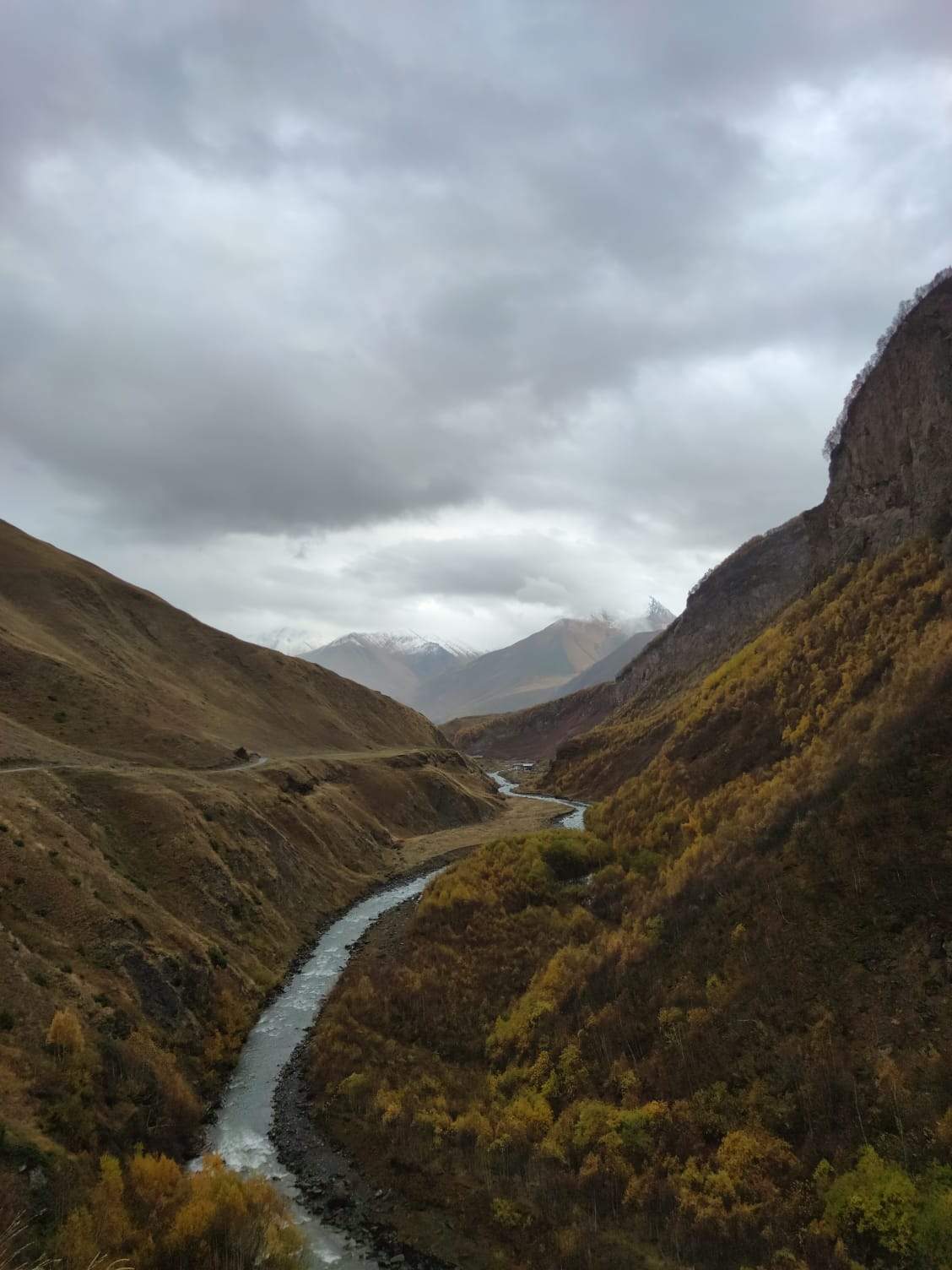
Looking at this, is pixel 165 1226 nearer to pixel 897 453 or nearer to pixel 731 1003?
pixel 731 1003

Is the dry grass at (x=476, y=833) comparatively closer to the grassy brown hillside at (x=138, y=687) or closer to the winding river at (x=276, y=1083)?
the winding river at (x=276, y=1083)

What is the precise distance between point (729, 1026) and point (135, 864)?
33421mm

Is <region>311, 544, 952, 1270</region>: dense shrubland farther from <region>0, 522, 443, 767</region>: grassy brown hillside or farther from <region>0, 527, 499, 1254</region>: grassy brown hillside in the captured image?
<region>0, 522, 443, 767</region>: grassy brown hillside

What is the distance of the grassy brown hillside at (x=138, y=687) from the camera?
6081 cm

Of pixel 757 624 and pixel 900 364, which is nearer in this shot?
pixel 900 364

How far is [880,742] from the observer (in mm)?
27891

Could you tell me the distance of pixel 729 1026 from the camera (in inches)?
878

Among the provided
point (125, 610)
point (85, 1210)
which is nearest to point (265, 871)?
point (85, 1210)

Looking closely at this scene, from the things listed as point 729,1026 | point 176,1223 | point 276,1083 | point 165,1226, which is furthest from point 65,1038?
point 729,1026

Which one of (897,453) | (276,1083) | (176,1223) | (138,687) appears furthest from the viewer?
(138,687)

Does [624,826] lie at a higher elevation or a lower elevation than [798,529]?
lower

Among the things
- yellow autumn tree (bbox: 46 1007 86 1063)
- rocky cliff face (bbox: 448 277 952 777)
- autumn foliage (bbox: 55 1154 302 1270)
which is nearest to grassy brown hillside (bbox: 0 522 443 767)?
yellow autumn tree (bbox: 46 1007 86 1063)

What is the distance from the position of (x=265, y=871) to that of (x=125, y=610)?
72.3m

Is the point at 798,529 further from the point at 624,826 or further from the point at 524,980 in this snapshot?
the point at 524,980
